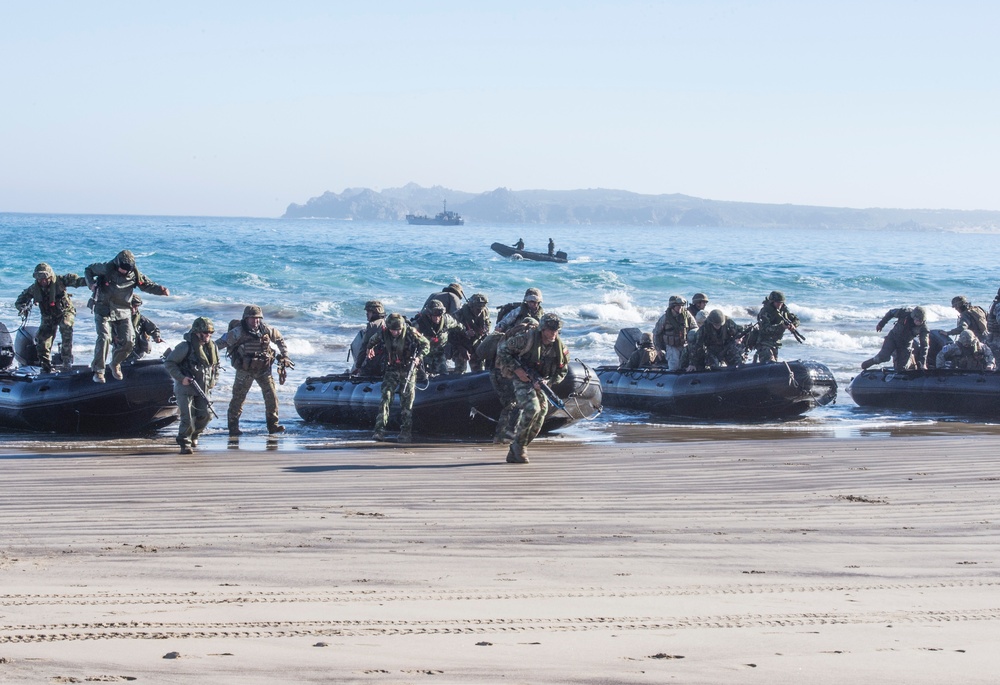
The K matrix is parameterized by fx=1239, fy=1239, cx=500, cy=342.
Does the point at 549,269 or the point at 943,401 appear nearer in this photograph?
the point at 943,401

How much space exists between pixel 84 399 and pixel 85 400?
1 centimetres

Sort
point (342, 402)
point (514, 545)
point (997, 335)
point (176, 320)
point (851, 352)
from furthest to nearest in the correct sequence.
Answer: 1. point (176, 320)
2. point (851, 352)
3. point (997, 335)
4. point (342, 402)
5. point (514, 545)

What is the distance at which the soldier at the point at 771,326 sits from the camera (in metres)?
14.9

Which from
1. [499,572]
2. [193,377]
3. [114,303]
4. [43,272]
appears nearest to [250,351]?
[193,377]

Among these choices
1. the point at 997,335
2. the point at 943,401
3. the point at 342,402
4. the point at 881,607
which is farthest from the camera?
the point at 997,335

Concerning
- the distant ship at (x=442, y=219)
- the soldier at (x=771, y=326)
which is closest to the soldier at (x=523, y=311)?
the soldier at (x=771, y=326)

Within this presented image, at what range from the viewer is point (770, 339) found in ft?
49.4

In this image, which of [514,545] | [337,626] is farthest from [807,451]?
[337,626]

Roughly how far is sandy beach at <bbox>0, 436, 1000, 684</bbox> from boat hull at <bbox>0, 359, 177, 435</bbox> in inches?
87.7

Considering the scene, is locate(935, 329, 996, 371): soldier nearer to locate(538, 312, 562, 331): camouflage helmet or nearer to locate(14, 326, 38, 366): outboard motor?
locate(538, 312, 562, 331): camouflage helmet

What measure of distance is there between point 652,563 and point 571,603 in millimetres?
903

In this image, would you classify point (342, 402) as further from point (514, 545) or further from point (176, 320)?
point (176, 320)

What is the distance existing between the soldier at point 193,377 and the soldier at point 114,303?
85 centimetres

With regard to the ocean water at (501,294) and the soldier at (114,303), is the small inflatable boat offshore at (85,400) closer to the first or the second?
the soldier at (114,303)
